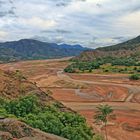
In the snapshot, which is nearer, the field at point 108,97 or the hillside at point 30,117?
the hillside at point 30,117

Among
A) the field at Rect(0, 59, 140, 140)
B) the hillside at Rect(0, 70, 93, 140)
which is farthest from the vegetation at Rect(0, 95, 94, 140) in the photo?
the field at Rect(0, 59, 140, 140)

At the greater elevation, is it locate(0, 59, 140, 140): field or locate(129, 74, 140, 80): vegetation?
locate(129, 74, 140, 80): vegetation

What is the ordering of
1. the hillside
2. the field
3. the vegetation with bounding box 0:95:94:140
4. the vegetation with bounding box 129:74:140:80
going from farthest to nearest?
the vegetation with bounding box 129:74:140:80
the field
the vegetation with bounding box 0:95:94:140
the hillside

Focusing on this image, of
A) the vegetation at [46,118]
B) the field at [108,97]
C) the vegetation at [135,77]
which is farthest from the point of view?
the vegetation at [135,77]

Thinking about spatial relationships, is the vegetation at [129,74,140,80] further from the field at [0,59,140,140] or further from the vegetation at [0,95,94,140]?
the vegetation at [0,95,94,140]

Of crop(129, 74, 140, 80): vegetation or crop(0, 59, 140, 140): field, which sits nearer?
crop(0, 59, 140, 140): field

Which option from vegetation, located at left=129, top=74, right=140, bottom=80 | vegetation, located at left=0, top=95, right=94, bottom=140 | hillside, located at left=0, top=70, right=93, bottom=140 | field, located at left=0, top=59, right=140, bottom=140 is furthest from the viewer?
vegetation, located at left=129, top=74, right=140, bottom=80

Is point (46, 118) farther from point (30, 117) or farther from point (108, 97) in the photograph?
point (108, 97)

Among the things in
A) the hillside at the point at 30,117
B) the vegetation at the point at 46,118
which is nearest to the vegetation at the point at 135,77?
the hillside at the point at 30,117

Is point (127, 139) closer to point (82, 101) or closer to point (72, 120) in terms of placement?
point (72, 120)

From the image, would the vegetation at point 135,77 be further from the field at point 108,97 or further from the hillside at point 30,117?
the hillside at point 30,117
